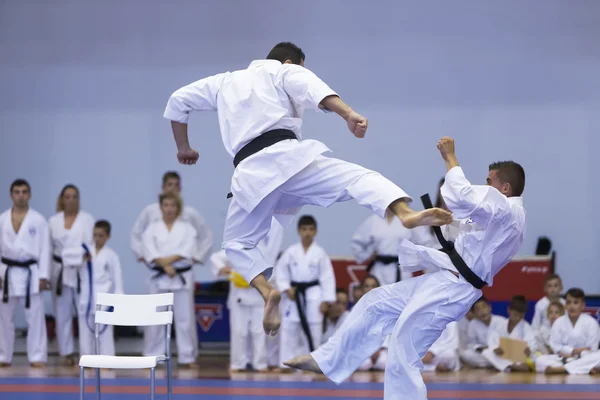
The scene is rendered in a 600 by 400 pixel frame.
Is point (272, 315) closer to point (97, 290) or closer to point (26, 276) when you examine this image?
point (97, 290)

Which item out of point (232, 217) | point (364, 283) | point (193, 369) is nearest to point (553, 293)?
point (364, 283)

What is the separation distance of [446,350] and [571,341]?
94 cm

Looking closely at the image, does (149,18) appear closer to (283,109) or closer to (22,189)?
(22,189)

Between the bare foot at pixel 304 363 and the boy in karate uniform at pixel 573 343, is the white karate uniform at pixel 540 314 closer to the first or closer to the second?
the boy in karate uniform at pixel 573 343

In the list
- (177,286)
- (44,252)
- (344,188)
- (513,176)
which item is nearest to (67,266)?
(44,252)

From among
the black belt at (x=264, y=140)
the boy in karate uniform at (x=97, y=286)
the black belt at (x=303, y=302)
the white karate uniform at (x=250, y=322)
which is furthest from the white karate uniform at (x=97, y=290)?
the black belt at (x=264, y=140)

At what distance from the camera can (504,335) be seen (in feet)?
23.4

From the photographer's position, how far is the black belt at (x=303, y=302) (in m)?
6.86

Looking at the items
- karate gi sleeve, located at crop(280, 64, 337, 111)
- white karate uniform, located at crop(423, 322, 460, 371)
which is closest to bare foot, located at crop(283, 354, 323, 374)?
karate gi sleeve, located at crop(280, 64, 337, 111)

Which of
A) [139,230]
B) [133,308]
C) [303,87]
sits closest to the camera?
[303,87]

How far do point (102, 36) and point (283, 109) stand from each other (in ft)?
17.7

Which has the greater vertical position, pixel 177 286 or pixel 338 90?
pixel 338 90

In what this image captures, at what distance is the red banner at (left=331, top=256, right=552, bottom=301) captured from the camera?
780 centimetres

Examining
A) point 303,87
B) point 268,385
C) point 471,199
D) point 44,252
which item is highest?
point 303,87
